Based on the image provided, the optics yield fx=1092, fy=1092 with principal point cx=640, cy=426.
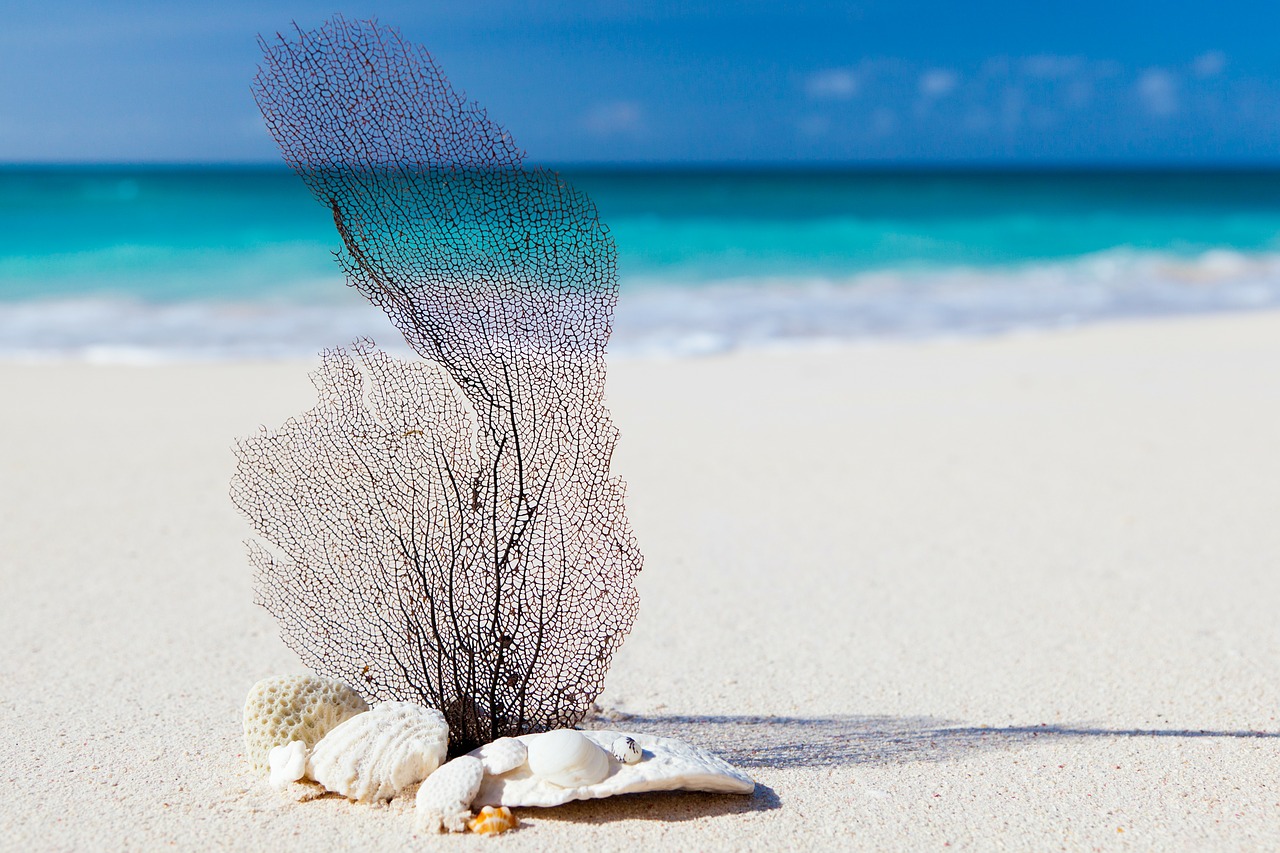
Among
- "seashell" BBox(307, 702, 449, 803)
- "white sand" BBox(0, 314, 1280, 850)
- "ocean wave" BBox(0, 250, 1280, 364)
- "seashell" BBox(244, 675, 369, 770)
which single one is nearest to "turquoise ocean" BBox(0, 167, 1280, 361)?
"ocean wave" BBox(0, 250, 1280, 364)

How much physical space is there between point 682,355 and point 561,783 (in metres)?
9.37

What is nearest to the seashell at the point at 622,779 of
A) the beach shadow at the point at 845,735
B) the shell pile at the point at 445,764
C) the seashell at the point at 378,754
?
the shell pile at the point at 445,764

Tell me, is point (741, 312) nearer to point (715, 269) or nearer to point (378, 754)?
point (715, 269)

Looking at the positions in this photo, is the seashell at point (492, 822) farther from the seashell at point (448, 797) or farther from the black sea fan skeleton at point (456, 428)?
the black sea fan skeleton at point (456, 428)

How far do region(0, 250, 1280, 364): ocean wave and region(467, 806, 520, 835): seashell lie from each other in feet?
31.6

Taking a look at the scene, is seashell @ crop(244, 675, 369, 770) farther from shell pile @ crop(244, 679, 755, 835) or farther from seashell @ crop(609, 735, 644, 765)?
seashell @ crop(609, 735, 644, 765)

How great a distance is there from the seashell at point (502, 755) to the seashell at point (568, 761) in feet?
0.24

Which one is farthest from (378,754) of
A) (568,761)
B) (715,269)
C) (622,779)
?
(715,269)

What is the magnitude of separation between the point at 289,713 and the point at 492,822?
0.74m

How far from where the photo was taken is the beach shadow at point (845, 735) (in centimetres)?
354

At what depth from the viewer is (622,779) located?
3027 millimetres

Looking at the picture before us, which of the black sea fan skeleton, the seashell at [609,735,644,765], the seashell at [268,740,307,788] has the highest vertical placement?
the black sea fan skeleton

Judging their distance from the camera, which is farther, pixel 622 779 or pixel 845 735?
pixel 845 735

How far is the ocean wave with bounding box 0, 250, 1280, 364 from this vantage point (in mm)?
13141
